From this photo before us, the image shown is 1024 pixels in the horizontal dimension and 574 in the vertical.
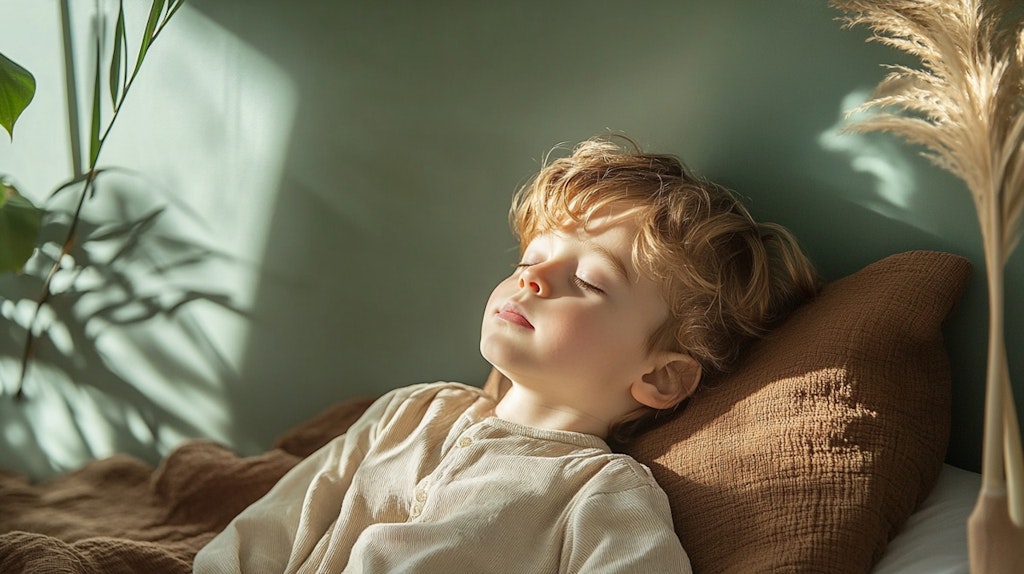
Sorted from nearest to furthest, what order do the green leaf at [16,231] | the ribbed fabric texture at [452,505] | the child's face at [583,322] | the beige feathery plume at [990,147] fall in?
the beige feathery plume at [990,147], the ribbed fabric texture at [452,505], the child's face at [583,322], the green leaf at [16,231]

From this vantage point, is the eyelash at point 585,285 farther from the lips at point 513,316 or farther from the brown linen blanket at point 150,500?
the brown linen blanket at point 150,500

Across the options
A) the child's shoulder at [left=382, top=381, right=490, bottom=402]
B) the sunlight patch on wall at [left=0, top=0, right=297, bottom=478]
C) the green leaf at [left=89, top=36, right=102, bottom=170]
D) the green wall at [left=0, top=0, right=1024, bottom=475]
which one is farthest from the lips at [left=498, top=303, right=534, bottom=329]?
the green leaf at [left=89, top=36, right=102, bottom=170]

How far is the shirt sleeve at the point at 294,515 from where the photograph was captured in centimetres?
140

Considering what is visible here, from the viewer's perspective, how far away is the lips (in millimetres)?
1371

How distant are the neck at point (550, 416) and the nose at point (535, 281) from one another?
0.54 feet

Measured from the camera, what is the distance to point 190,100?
194cm

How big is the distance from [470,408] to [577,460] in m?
0.26

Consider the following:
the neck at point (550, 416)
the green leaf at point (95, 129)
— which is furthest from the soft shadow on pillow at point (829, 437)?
the green leaf at point (95, 129)

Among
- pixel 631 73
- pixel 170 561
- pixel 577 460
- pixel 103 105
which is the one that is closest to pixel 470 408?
pixel 577 460

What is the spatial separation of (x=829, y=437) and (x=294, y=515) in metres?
0.81

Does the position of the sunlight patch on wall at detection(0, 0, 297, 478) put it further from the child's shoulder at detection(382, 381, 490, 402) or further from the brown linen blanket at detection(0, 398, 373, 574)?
the child's shoulder at detection(382, 381, 490, 402)

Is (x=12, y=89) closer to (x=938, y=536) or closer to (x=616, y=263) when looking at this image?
(x=616, y=263)

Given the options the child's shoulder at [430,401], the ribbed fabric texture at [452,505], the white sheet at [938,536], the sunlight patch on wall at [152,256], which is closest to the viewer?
the white sheet at [938,536]

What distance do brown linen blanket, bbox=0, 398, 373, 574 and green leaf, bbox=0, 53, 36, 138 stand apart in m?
0.67
